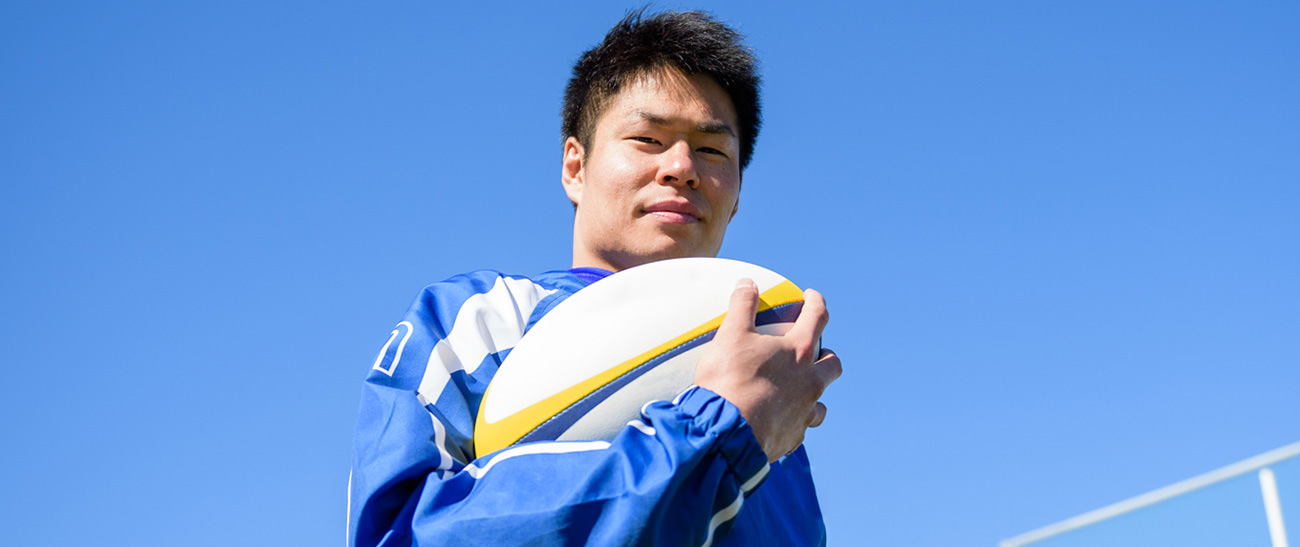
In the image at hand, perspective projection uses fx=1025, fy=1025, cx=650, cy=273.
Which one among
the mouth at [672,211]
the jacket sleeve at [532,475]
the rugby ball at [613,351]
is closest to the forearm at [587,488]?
the jacket sleeve at [532,475]

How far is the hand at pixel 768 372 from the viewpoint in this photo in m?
1.72

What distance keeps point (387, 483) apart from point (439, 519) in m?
0.14

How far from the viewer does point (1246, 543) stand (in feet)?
16.1

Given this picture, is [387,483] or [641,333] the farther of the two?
[641,333]

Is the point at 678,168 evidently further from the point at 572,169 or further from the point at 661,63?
the point at 572,169

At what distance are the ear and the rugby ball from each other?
97 cm

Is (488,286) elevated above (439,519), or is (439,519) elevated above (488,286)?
(488,286)

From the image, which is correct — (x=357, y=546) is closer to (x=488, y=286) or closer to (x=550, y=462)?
(x=550, y=462)

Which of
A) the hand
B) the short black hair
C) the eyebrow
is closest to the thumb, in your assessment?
the hand

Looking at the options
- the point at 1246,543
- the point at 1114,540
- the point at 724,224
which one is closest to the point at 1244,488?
the point at 1246,543

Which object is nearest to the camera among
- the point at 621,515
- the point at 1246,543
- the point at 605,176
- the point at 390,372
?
the point at 621,515

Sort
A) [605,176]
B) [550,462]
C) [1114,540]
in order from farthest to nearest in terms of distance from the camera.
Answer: [1114,540] < [605,176] < [550,462]

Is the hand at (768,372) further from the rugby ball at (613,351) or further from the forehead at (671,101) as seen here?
the forehead at (671,101)

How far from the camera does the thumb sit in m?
1.82
